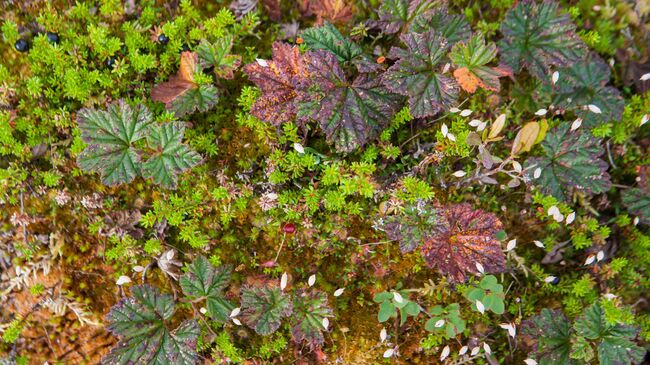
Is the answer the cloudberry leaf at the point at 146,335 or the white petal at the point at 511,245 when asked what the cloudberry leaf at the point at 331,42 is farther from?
the cloudberry leaf at the point at 146,335

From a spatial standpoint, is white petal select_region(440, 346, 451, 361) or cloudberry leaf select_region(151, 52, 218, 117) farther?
white petal select_region(440, 346, 451, 361)

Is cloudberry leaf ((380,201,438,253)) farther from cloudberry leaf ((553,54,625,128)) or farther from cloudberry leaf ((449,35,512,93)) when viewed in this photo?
cloudberry leaf ((553,54,625,128))

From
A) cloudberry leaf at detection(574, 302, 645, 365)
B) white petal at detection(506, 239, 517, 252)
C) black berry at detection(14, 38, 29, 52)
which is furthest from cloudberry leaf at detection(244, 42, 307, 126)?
cloudberry leaf at detection(574, 302, 645, 365)

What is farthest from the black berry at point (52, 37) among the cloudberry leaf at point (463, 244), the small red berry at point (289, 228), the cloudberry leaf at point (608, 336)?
the cloudberry leaf at point (608, 336)

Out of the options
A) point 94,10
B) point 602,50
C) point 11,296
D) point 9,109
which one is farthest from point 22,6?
point 602,50

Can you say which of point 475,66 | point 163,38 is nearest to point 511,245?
point 475,66

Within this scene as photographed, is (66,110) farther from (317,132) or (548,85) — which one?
(548,85)
